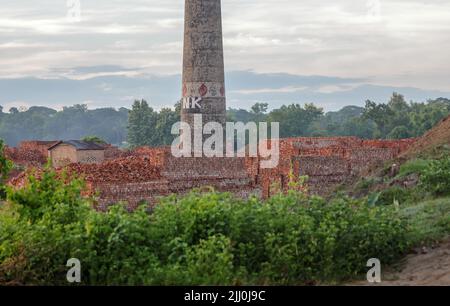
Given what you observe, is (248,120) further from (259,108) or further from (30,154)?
(30,154)

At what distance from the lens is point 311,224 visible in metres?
8.47

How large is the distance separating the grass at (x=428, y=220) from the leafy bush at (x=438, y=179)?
484 mm

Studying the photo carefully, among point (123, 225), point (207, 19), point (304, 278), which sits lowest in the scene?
point (304, 278)

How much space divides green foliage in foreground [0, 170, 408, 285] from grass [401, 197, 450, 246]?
9.3 inches

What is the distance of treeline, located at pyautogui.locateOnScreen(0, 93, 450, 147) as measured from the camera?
5188cm

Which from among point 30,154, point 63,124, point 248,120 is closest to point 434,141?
point 30,154

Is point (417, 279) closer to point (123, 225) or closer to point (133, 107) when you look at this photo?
point (123, 225)

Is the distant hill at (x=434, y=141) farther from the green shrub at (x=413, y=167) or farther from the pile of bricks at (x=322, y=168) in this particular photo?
the green shrub at (x=413, y=167)

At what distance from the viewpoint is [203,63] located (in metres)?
24.3

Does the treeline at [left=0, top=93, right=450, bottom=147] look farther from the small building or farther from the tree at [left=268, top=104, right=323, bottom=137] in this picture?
the small building

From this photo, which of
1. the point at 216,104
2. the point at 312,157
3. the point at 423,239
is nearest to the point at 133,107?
the point at 216,104

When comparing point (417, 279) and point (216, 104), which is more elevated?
point (216, 104)

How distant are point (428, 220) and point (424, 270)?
1820 mm
